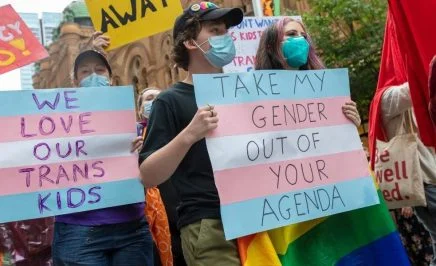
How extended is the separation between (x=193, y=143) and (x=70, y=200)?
0.85m

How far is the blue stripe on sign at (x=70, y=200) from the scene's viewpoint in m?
2.53

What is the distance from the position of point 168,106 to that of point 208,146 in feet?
0.85

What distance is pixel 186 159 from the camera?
2232 millimetres

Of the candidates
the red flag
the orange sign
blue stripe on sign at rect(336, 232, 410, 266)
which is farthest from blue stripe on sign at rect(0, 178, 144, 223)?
the red flag

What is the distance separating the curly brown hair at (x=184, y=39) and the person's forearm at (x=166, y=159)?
0.56 metres

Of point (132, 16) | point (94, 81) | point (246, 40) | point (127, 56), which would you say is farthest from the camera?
point (127, 56)

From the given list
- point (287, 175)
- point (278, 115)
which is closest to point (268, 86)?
point (278, 115)

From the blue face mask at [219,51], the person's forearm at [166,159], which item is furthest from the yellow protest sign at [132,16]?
the person's forearm at [166,159]

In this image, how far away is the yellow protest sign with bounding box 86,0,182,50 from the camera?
3.95m

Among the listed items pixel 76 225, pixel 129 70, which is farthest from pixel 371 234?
pixel 129 70

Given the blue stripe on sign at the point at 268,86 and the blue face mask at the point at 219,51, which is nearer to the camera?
the blue stripe on sign at the point at 268,86

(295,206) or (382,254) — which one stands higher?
(295,206)

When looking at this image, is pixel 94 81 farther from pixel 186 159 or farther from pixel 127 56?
pixel 127 56

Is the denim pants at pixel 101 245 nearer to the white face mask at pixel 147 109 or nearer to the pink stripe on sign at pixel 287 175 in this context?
the pink stripe on sign at pixel 287 175
